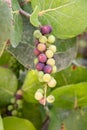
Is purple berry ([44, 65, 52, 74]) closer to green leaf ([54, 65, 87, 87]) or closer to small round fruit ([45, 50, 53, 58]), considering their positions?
small round fruit ([45, 50, 53, 58])

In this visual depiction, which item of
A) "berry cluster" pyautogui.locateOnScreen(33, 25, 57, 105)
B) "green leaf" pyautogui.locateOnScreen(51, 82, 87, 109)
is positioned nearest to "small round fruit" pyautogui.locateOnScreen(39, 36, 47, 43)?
"berry cluster" pyautogui.locateOnScreen(33, 25, 57, 105)

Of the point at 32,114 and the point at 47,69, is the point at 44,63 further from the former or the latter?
the point at 32,114

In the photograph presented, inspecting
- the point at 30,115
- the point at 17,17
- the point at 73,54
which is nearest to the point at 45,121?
the point at 30,115

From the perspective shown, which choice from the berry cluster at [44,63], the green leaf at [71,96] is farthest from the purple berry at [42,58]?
the green leaf at [71,96]

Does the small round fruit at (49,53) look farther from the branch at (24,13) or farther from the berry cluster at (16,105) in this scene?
the berry cluster at (16,105)

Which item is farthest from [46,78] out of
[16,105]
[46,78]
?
[16,105]

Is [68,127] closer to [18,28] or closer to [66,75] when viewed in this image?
[66,75]
